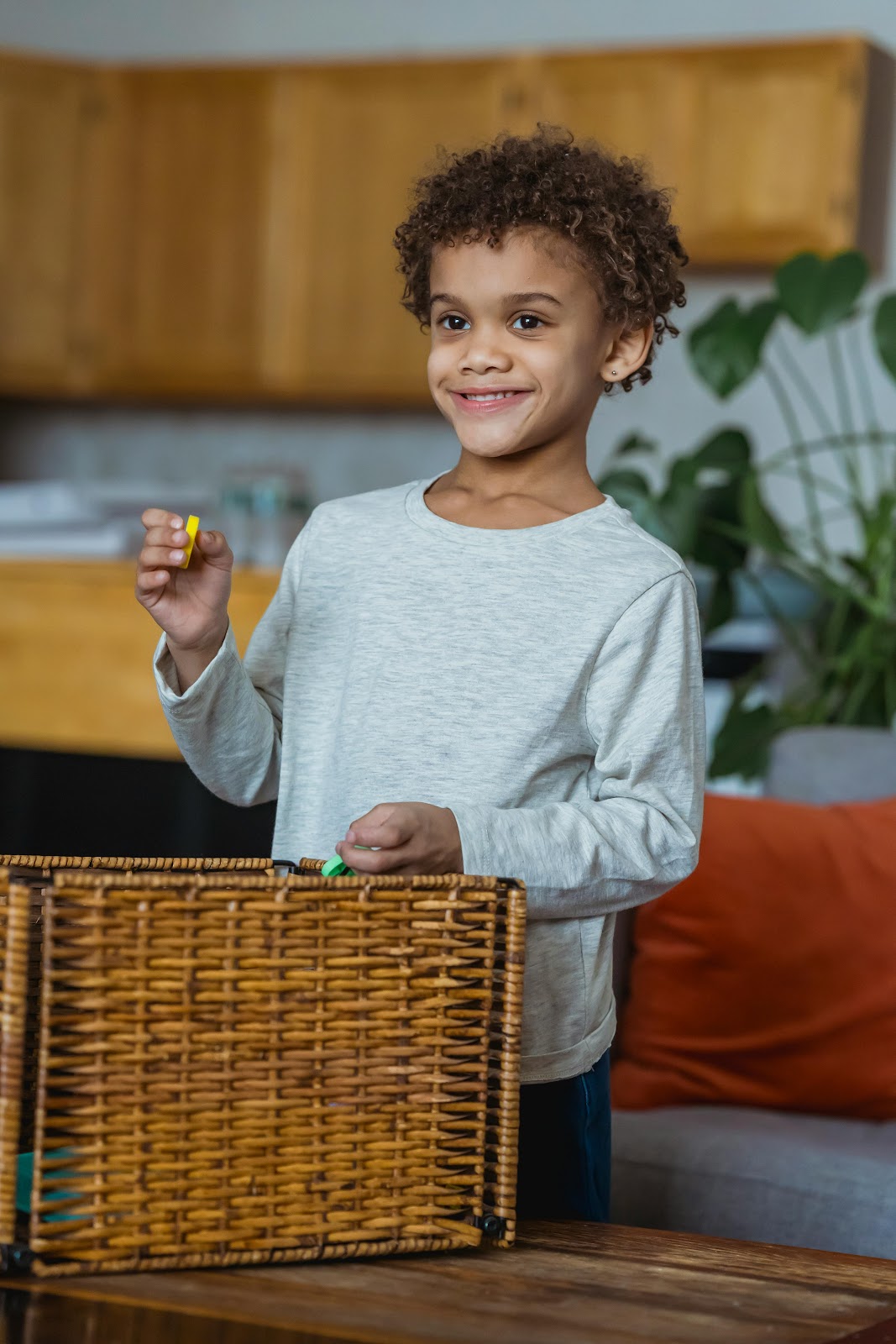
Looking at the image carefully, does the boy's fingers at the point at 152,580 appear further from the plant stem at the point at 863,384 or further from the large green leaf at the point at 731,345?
the plant stem at the point at 863,384

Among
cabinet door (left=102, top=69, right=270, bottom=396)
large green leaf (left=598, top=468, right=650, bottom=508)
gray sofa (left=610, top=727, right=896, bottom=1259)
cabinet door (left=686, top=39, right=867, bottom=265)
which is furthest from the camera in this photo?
cabinet door (left=102, top=69, right=270, bottom=396)

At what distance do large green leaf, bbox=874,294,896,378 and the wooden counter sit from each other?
1.28 meters

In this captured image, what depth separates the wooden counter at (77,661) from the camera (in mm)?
3141

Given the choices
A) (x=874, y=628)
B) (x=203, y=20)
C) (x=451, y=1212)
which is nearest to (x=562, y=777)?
(x=451, y=1212)

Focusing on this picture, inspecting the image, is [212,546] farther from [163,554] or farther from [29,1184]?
[29,1184]

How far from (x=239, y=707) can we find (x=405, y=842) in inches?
9.0

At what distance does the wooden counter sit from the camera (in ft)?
10.3

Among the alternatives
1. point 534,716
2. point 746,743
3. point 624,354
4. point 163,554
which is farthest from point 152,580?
point 746,743

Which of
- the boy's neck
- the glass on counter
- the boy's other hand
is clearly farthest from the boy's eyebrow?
the glass on counter

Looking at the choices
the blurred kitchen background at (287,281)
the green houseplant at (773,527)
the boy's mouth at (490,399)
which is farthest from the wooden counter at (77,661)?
the boy's mouth at (490,399)

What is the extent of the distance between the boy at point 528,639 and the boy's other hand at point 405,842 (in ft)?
0.13

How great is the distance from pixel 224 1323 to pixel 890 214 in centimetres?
355

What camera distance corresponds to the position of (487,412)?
103 cm

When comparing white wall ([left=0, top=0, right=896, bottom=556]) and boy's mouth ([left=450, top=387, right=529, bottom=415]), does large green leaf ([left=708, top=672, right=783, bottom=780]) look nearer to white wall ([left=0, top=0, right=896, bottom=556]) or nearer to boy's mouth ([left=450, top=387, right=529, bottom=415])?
boy's mouth ([left=450, top=387, right=529, bottom=415])
